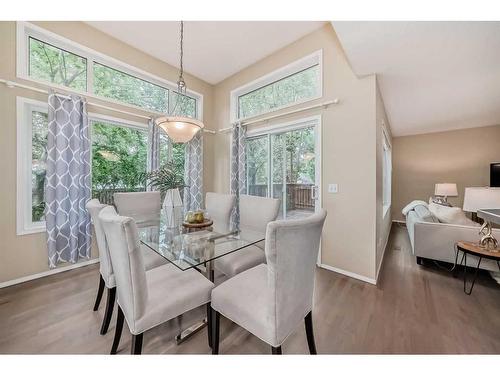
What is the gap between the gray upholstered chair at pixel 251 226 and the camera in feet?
5.66

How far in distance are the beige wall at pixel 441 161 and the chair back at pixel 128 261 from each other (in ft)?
21.6

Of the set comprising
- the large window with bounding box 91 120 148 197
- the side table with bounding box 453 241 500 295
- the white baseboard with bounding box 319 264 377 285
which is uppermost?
the large window with bounding box 91 120 148 197

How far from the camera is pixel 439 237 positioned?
2.58m

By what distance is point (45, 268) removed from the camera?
7.76 feet

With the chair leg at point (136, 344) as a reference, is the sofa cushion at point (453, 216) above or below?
above

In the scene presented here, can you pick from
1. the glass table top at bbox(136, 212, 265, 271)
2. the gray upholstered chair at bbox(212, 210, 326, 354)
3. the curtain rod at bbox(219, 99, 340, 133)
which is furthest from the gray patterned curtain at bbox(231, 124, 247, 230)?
the gray upholstered chair at bbox(212, 210, 326, 354)

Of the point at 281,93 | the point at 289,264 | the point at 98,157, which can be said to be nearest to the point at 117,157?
the point at 98,157

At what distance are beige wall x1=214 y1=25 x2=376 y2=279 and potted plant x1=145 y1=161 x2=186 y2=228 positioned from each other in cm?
191

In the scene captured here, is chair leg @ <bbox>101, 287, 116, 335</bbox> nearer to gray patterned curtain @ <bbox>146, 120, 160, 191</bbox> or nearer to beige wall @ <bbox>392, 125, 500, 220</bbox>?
gray patterned curtain @ <bbox>146, 120, 160, 191</bbox>

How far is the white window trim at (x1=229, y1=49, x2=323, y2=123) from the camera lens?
2.69 m

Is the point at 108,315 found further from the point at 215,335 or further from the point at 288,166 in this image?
the point at 288,166

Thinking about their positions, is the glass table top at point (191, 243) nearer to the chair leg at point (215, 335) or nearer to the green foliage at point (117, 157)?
the chair leg at point (215, 335)

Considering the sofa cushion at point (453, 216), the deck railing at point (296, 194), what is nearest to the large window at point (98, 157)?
the deck railing at point (296, 194)
